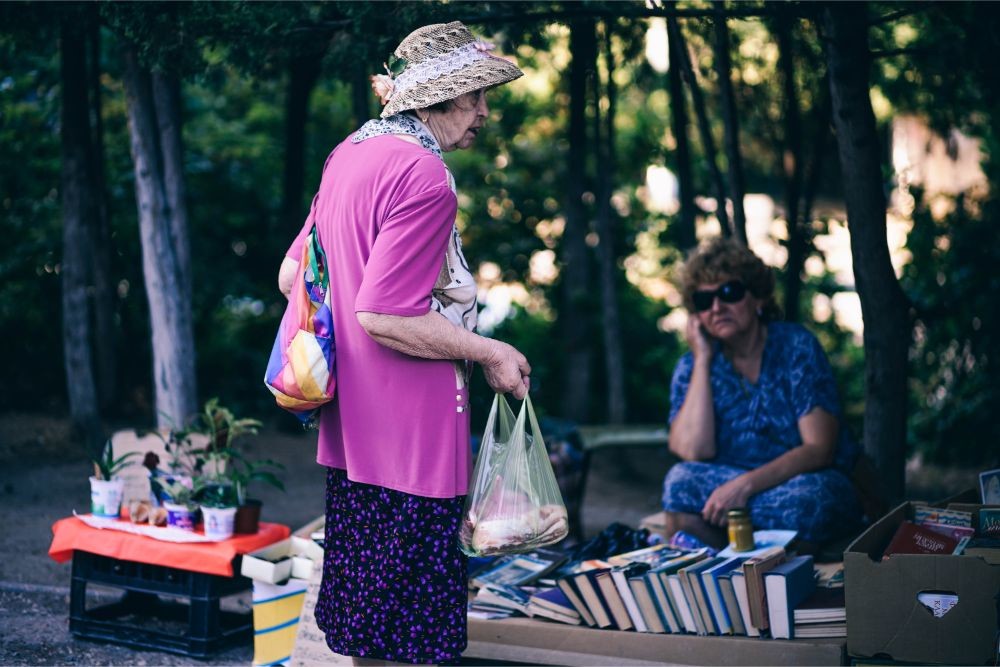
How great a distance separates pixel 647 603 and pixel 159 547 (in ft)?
5.28

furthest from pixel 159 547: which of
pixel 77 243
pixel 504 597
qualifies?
pixel 77 243

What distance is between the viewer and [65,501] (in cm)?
556

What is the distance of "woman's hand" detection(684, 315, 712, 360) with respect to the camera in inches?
168

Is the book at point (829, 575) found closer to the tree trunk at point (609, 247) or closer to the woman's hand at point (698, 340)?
the woman's hand at point (698, 340)

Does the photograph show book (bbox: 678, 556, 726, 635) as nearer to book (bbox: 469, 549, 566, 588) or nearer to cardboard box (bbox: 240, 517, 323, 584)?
book (bbox: 469, 549, 566, 588)

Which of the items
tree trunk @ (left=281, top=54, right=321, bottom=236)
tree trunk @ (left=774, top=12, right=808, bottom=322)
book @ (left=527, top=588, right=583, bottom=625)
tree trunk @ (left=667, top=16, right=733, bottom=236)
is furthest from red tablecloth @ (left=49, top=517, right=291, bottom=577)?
tree trunk @ (left=281, top=54, right=321, bottom=236)

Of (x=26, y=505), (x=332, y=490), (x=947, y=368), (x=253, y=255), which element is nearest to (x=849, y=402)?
(x=947, y=368)

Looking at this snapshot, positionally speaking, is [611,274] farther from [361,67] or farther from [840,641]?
[840,641]

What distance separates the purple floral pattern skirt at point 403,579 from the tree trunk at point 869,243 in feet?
8.04

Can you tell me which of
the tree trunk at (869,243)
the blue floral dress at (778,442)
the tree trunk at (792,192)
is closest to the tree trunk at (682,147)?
the tree trunk at (792,192)

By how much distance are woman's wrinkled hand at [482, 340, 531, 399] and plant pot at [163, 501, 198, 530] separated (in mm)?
1670

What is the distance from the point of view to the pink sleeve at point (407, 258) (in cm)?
243

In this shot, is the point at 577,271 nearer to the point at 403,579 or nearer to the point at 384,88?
the point at 384,88

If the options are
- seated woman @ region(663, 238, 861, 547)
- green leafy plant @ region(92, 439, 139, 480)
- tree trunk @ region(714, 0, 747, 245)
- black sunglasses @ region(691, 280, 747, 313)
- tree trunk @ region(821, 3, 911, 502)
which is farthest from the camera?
tree trunk @ region(714, 0, 747, 245)
